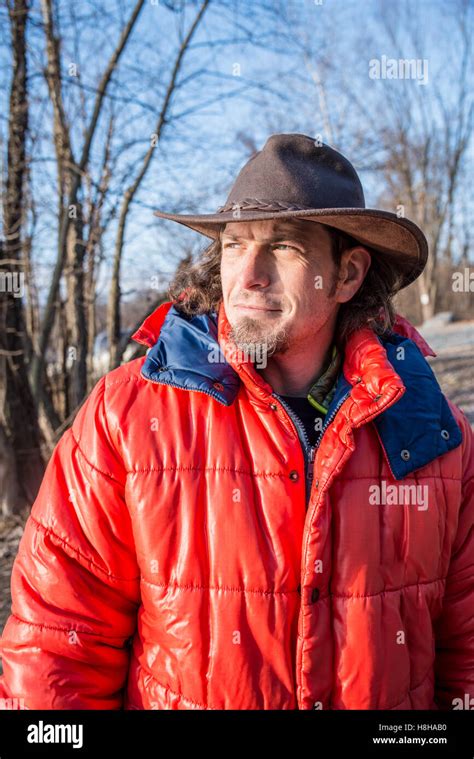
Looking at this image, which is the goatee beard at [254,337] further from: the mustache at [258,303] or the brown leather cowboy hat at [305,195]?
the brown leather cowboy hat at [305,195]

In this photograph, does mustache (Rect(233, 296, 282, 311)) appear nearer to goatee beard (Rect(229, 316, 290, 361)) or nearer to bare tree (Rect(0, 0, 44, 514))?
goatee beard (Rect(229, 316, 290, 361))

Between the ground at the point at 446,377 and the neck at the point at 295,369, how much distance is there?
2.66m

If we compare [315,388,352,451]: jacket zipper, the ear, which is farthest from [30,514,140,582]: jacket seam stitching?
the ear

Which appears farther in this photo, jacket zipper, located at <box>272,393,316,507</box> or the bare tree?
the bare tree

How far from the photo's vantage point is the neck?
1.83 metres

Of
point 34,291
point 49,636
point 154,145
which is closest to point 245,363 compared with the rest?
point 49,636

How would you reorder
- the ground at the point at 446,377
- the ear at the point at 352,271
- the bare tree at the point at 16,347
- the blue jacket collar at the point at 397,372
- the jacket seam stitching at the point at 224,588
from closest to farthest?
the jacket seam stitching at the point at 224,588
the blue jacket collar at the point at 397,372
the ear at the point at 352,271
the ground at the point at 446,377
the bare tree at the point at 16,347

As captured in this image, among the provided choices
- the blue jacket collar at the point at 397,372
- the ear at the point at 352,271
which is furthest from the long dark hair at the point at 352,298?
the blue jacket collar at the point at 397,372

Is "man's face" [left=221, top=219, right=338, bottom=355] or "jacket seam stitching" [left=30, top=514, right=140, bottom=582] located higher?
"man's face" [left=221, top=219, right=338, bottom=355]

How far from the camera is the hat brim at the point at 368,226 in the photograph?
1656 millimetres

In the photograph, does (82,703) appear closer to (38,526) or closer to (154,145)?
(38,526)

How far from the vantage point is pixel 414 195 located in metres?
25.7

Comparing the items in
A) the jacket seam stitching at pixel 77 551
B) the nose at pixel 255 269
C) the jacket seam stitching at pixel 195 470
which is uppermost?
the nose at pixel 255 269

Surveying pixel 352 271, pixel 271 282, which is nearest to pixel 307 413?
pixel 271 282
